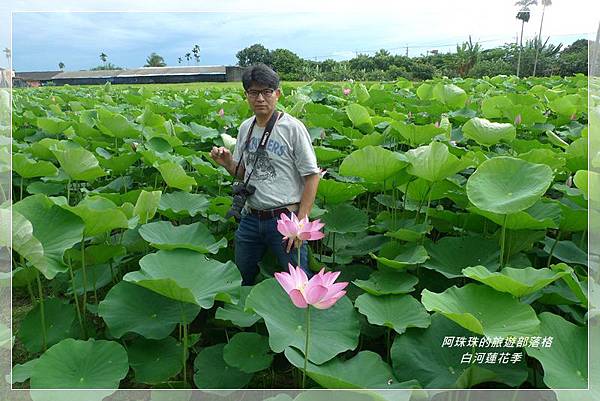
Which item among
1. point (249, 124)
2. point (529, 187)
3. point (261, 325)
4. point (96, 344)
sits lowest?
point (261, 325)

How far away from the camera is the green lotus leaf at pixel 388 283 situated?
4.39ft

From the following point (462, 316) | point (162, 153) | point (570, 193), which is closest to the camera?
point (462, 316)

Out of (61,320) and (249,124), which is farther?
(249,124)

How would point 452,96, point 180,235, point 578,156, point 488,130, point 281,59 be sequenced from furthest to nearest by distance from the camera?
1. point 452,96
2. point 281,59
3. point 488,130
4. point 578,156
5. point 180,235

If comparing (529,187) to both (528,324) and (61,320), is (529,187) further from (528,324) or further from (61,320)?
(61,320)

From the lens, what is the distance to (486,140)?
2158mm

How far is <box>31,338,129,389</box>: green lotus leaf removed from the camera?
1.17 m

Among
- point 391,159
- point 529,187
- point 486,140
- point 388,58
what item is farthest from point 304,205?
point 388,58

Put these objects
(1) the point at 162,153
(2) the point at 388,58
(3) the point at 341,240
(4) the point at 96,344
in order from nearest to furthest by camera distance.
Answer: (4) the point at 96,344 → (3) the point at 341,240 → (1) the point at 162,153 → (2) the point at 388,58

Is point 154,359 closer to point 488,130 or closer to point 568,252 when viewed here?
point 568,252

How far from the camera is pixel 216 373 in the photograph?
4.48 feet

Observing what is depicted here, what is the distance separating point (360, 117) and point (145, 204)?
146 cm

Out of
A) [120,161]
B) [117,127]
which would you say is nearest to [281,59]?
[117,127]

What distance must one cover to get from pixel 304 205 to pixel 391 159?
0.31 meters
